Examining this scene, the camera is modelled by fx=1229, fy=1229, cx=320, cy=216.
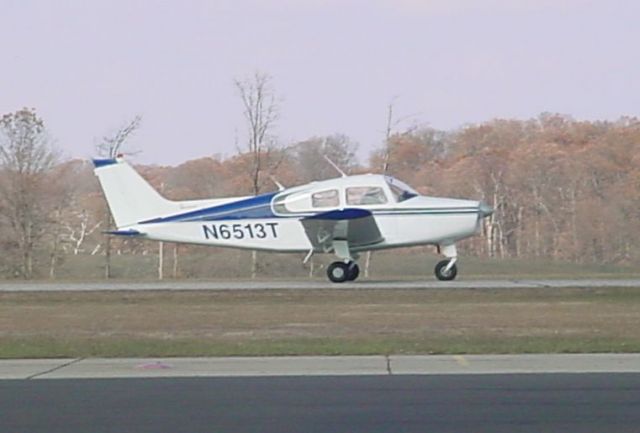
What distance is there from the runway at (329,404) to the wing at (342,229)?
60.0 feet

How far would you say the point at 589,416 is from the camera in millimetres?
10539

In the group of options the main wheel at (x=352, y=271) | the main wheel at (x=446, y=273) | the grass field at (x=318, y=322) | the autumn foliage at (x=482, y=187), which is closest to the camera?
the grass field at (x=318, y=322)

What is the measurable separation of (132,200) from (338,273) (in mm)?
6362

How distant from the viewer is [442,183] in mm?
68000

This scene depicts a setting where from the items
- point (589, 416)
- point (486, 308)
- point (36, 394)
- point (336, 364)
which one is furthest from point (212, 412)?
point (486, 308)

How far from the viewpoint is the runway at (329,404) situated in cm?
1016

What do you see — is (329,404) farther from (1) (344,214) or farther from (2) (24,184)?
(2) (24,184)

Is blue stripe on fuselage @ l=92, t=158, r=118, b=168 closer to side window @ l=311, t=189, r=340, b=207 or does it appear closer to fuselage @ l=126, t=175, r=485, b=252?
fuselage @ l=126, t=175, r=485, b=252

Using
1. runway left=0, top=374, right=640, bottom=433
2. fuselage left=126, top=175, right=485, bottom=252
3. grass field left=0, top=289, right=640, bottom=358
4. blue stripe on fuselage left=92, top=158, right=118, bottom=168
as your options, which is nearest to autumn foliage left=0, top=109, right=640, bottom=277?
blue stripe on fuselage left=92, top=158, right=118, bottom=168

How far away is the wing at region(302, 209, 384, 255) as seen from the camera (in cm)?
3206

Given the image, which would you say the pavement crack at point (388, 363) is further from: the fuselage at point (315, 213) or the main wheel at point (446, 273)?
the main wheel at point (446, 273)

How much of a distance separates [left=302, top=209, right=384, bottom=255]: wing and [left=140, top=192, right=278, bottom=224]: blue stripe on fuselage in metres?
1.21

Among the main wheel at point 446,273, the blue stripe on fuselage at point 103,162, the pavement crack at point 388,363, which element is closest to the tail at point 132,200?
the blue stripe on fuselage at point 103,162

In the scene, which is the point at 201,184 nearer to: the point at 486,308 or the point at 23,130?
the point at 23,130
